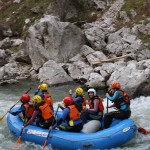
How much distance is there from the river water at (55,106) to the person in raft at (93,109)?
1.37 meters

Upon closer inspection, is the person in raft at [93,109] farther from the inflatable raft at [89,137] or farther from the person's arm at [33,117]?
the person's arm at [33,117]

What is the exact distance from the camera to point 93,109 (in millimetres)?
10516

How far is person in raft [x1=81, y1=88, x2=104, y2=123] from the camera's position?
10.5 meters

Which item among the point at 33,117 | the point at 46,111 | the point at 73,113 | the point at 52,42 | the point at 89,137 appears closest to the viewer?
the point at 89,137

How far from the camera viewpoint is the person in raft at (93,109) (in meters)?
10.5

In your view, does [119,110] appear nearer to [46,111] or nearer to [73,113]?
[73,113]

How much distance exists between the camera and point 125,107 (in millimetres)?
10547

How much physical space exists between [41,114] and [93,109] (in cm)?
171

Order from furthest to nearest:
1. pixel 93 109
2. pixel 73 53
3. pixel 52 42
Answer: pixel 73 53, pixel 52 42, pixel 93 109

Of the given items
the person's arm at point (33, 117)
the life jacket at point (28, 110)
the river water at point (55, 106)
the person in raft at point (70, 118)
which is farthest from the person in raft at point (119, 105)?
the life jacket at point (28, 110)

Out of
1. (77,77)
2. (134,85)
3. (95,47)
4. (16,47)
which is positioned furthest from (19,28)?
(134,85)

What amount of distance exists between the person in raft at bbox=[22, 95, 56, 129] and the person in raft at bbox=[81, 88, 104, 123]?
1.11m

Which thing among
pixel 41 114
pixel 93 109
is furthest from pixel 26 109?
pixel 93 109

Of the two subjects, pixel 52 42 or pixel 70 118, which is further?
pixel 52 42
